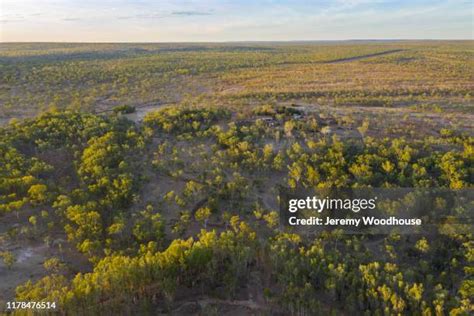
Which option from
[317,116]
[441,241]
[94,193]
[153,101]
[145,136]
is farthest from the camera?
[153,101]

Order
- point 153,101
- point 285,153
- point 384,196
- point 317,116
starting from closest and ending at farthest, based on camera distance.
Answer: point 384,196 < point 285,153 < point 317,116 < point 153,101

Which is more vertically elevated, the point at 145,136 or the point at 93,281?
the point at 145,136

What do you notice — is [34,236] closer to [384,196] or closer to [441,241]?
[384,196]

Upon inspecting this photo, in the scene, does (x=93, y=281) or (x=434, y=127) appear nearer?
(x=93, y=281)

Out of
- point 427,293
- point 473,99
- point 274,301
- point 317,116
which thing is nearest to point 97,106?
point 317,116

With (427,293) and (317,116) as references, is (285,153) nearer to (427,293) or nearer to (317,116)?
(317,116)

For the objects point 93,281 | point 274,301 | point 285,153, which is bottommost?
point 274,301
